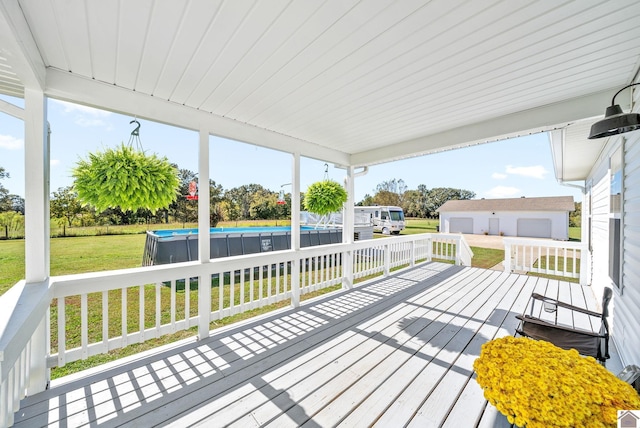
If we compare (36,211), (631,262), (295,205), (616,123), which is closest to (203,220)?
(36,211)

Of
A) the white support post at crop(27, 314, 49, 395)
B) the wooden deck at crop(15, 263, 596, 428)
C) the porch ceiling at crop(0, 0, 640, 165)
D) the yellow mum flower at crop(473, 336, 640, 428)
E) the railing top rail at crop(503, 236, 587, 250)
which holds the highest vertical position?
the porch ceiling at crop(0, 0, 640, 165)

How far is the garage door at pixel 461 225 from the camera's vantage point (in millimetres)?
21156

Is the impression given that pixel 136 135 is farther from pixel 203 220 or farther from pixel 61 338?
pixel 61 338

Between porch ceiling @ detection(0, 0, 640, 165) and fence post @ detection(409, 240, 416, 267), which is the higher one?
porch ceiling @ detection(0, 0, 640, 165)

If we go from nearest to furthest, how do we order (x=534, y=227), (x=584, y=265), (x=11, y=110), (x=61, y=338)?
(x=11, y=110)
(x=61, y=338)
(x=584, y=265)
(x=534, y=227)

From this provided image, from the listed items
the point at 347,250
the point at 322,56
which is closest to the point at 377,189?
the point at 347,250

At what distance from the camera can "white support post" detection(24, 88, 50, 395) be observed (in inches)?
74.4

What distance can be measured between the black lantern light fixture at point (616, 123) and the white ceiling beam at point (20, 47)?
11.0 ft

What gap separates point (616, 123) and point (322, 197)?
9.76 ft

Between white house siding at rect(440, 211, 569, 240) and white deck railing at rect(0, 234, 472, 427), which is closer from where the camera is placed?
white deck railing at rect(0, 234, 472, 427)

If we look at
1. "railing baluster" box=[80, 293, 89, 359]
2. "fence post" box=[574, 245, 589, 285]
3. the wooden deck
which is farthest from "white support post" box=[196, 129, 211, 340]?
"fence post" box=[574, 245, 589, 285]

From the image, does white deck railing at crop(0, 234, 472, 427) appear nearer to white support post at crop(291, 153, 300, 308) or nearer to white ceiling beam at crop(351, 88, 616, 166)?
white support post at crop(291, 153, 300, 308)

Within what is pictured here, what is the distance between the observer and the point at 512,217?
19188mm

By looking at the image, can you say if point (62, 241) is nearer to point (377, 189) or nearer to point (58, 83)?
point (58, 83)
